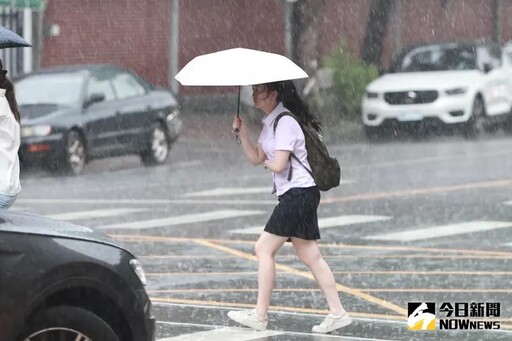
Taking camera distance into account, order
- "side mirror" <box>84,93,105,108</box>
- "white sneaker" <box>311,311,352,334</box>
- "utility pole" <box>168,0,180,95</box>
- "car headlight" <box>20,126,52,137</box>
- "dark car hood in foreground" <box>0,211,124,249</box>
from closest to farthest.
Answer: "dark car hood in foreground" <box>0,211,124,249</box>, "white sneaker" <box>311,311,352,334</box>, "car headlight" <box>20,126,52,137</box>, "side mirror" <box>84,93,105,108</box>, "utility pole" <box>168,0,180,95</box>

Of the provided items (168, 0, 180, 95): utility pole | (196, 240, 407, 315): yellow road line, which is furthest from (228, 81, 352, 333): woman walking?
(168, 0, 180, 95): utility pole

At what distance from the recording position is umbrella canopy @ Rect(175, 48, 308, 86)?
973 centimetres

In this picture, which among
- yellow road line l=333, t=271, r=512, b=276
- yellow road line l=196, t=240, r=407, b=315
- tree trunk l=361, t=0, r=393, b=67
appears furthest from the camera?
tree trunk l=361, t=0, r=393, b=67

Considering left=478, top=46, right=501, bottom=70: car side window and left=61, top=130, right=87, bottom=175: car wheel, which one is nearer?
left=61, top=130, right=87, bottom=175: car wheel

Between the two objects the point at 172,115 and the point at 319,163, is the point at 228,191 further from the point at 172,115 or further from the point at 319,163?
the point at 319,163

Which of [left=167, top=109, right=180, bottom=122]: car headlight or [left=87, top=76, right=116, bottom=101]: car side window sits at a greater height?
[left=87, top=76, right=116, bottom=101]: car side window

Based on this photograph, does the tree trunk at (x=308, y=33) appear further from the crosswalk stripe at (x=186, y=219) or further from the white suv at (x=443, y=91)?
the crosswalk stripe at (x=186, y=219)

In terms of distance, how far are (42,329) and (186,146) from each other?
22277 mm

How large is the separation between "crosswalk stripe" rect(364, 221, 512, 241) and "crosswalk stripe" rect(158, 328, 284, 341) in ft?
17.9

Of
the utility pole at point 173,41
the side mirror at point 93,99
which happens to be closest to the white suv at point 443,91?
the utility pole at point 173,41

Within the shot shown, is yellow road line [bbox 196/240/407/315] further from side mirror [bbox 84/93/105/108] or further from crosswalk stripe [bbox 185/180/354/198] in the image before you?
side mirror [bbox 84/93/105/108]

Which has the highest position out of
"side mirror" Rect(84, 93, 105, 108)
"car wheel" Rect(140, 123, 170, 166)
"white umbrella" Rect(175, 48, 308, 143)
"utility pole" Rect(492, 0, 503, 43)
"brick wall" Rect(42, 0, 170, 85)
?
"utility pole" Rect(492, 0, 503, 43)

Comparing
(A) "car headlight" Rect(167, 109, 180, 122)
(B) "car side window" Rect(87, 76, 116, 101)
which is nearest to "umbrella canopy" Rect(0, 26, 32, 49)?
(B) "car side window" Rect(87, 76, 116, 101)

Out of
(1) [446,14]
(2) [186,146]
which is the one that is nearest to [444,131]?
(2) [186,146]
